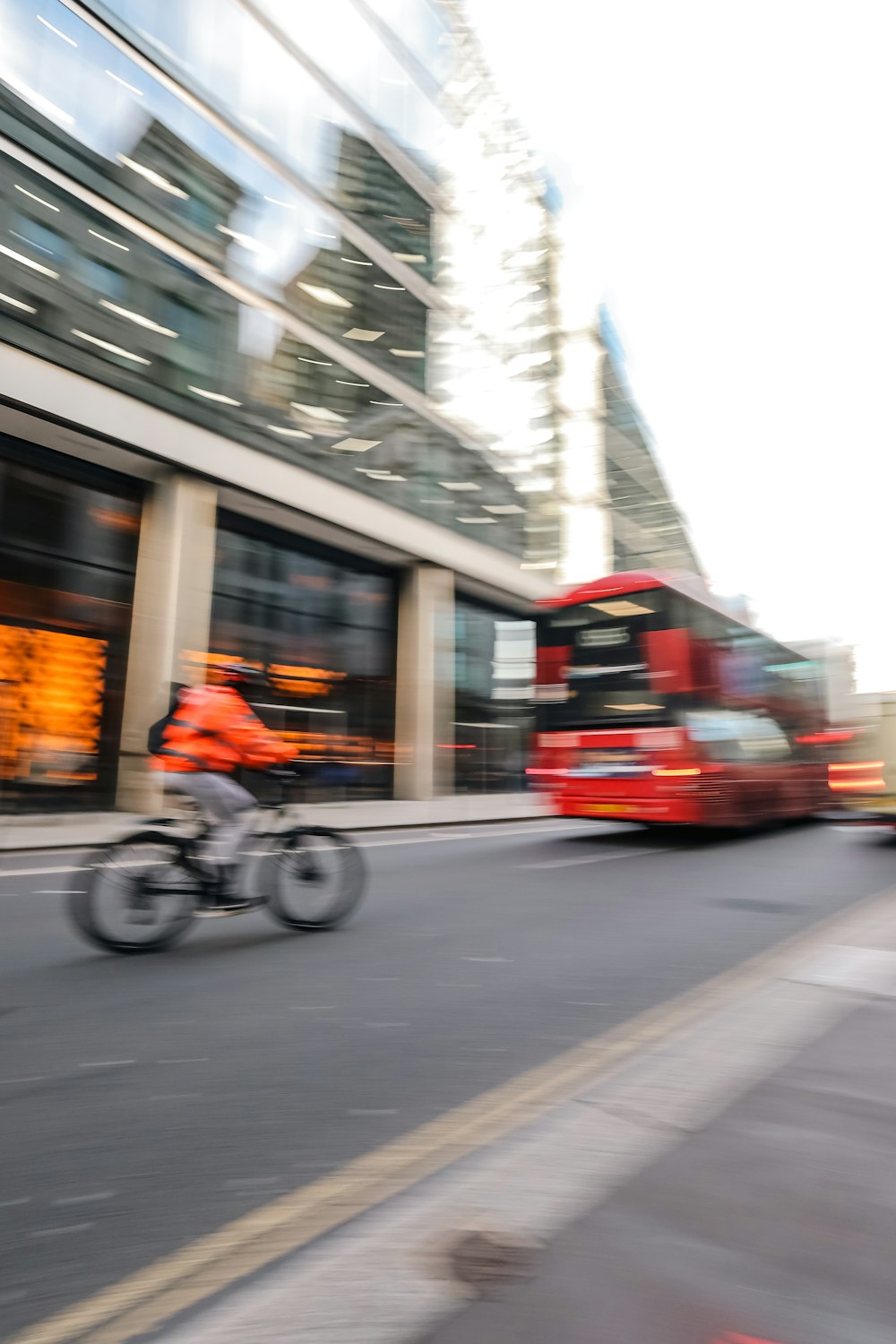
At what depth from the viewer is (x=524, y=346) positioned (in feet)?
106

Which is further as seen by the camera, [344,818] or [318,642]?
[318,642]

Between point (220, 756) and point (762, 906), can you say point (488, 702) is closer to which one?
point (762, 906)

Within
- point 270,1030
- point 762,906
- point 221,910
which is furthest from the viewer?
point 762,906

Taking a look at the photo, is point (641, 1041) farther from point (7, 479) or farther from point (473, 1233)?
point (7, 479)

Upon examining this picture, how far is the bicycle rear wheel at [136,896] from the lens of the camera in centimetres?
523

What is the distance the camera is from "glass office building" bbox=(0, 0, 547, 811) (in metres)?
15.2

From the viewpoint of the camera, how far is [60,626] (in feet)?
→ 51.4

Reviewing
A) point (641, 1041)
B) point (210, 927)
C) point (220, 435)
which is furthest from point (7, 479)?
point (641, 1041)

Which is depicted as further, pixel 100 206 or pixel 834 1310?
pixel 100 206

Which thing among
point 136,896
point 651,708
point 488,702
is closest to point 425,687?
point 488,702

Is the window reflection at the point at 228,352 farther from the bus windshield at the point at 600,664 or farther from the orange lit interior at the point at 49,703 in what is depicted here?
the bus windshield at the point at 600,664

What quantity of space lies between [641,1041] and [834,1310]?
1882 mm

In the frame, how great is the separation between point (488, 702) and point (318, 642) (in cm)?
676

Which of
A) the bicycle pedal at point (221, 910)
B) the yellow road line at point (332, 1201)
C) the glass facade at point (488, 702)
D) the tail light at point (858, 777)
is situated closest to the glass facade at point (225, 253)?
the glass facade at point (488, 702)
